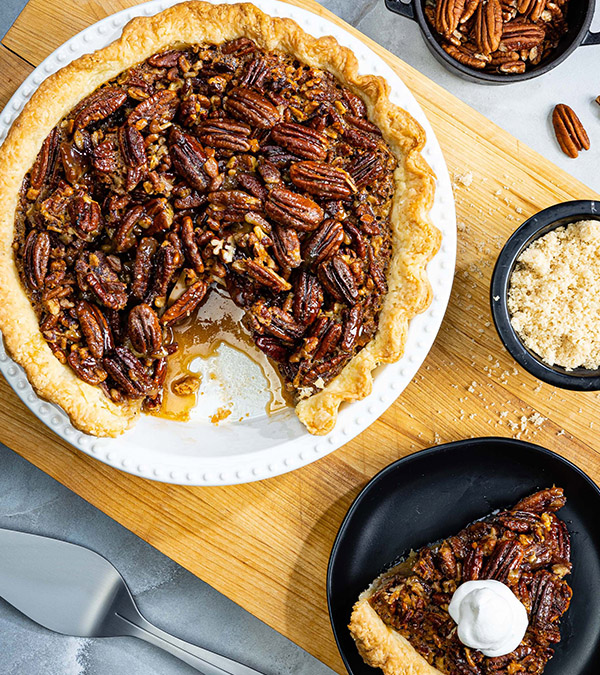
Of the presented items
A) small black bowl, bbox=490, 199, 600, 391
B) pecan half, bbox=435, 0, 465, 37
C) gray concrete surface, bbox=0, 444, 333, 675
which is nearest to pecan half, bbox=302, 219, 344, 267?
small black bowl, bbox=490, 199, 600, 391

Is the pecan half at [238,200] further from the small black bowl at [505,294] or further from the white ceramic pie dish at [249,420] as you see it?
the small black bowl at [505,294]

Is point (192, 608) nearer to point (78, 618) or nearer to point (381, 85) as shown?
point (78, 618)

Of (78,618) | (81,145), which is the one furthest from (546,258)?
(78,618)

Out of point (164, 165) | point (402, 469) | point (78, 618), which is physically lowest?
point (78, 618)

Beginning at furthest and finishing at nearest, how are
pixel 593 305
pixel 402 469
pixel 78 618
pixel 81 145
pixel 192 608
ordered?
pixel 192 608 < pixel 78 618 < pixel 402 469 < pixel 593 305 < pixel 81 145

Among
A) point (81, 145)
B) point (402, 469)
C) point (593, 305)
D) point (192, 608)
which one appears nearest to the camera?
point (81, 145)

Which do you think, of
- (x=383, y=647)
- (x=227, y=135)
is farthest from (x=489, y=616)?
(x=227, y=135)

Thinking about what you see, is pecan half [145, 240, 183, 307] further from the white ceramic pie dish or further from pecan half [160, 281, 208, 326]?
the white ceramic pie dish
